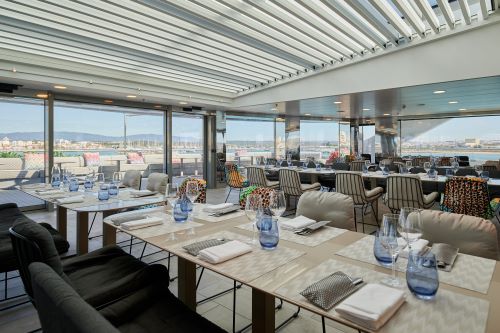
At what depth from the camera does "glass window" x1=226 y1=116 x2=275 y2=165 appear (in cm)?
1013

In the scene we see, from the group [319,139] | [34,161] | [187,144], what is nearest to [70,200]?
[34,161]

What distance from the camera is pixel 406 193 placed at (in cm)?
414

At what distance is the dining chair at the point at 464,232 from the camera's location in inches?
61.4

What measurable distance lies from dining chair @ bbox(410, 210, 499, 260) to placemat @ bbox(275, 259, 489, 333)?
0.69 meters

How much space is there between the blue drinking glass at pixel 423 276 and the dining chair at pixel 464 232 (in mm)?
760

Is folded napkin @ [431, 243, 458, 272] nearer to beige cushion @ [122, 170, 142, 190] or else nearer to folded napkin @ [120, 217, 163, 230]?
folded napkin @ [120, 217, 163, 230]

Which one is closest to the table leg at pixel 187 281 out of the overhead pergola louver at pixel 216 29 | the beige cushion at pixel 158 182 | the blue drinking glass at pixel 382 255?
the blue drinking glass at pixel 382 255

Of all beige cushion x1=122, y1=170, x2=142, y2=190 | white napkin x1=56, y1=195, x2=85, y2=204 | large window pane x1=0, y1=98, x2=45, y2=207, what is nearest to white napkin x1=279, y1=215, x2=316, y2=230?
white napkin x1=56, y1=195, x2=85, y2=204

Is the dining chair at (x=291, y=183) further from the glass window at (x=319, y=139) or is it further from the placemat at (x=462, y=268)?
the glass window at (x=319, y=139)

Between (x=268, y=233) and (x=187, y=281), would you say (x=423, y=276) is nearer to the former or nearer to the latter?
(x=268, y=233)

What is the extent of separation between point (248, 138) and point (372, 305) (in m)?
9.87

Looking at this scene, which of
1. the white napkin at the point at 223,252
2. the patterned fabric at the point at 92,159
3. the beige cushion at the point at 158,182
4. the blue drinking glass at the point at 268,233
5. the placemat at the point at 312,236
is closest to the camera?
the white napkin at the point at 223,252

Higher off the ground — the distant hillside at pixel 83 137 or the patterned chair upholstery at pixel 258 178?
the distant hillside at pixel 83 137

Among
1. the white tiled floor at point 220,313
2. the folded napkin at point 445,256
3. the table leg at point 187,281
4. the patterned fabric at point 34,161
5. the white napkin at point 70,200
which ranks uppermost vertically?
the patterned fabric at point 34,161
